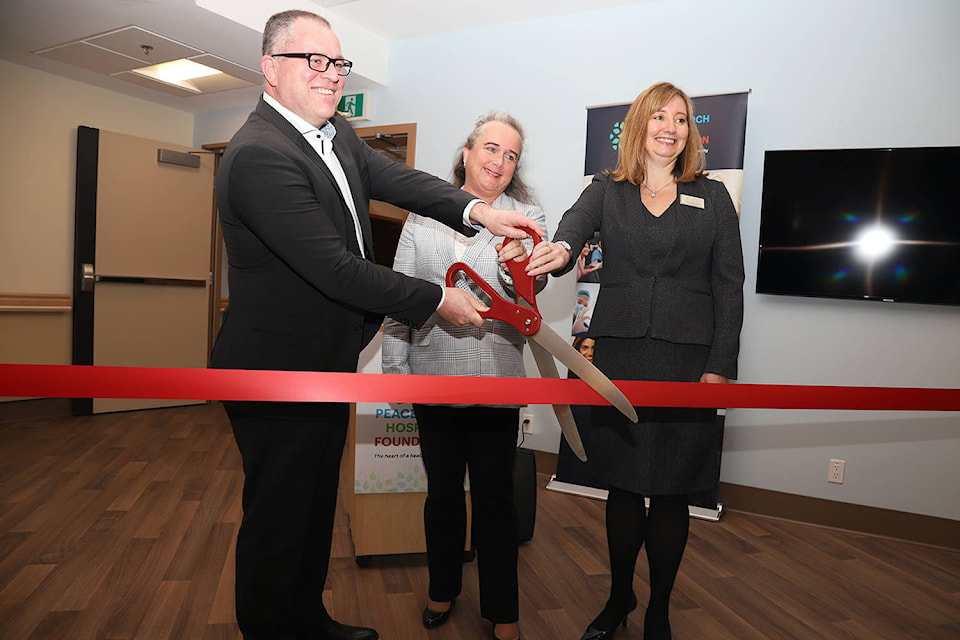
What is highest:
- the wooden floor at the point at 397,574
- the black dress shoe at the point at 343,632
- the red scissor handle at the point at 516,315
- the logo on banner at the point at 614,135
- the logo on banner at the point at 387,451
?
the logo on banner at the point at 614,135

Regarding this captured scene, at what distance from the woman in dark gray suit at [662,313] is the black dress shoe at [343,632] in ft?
2.51

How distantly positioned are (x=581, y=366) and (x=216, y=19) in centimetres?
367

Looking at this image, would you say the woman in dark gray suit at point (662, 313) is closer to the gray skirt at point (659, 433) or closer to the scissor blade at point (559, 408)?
the gray skirt at point (659, 433)

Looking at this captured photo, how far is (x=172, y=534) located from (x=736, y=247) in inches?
99.5

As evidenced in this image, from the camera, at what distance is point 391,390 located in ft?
4.67

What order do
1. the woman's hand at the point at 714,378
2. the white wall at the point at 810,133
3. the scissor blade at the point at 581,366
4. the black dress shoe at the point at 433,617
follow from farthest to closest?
1. the white wall at the point at 810,133
2. the black dress shoe at the point at 433,617
3. the woman's hand at the point at 714,378
4. the scissor blade at the point at 581,366

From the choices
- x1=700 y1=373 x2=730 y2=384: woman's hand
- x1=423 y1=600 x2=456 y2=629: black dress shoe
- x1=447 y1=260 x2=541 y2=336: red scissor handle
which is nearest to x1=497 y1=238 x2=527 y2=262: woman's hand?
x1=447 y1=260 x2=541 y2=336: red scissor handle

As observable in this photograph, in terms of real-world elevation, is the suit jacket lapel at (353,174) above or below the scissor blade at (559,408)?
above

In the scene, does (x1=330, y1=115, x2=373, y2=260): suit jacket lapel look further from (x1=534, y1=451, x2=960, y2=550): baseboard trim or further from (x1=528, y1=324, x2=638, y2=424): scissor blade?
(x1=534, y1=451, x2=960, y2=550): baseboard trim

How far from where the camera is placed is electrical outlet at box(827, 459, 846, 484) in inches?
137

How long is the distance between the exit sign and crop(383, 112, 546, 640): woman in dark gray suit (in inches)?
124

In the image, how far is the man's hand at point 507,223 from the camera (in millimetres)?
1634

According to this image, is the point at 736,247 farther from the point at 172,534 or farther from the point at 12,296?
the point at 12,296

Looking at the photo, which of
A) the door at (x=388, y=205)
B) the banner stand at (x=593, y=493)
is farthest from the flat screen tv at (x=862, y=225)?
the door at (x=388, y=205)
